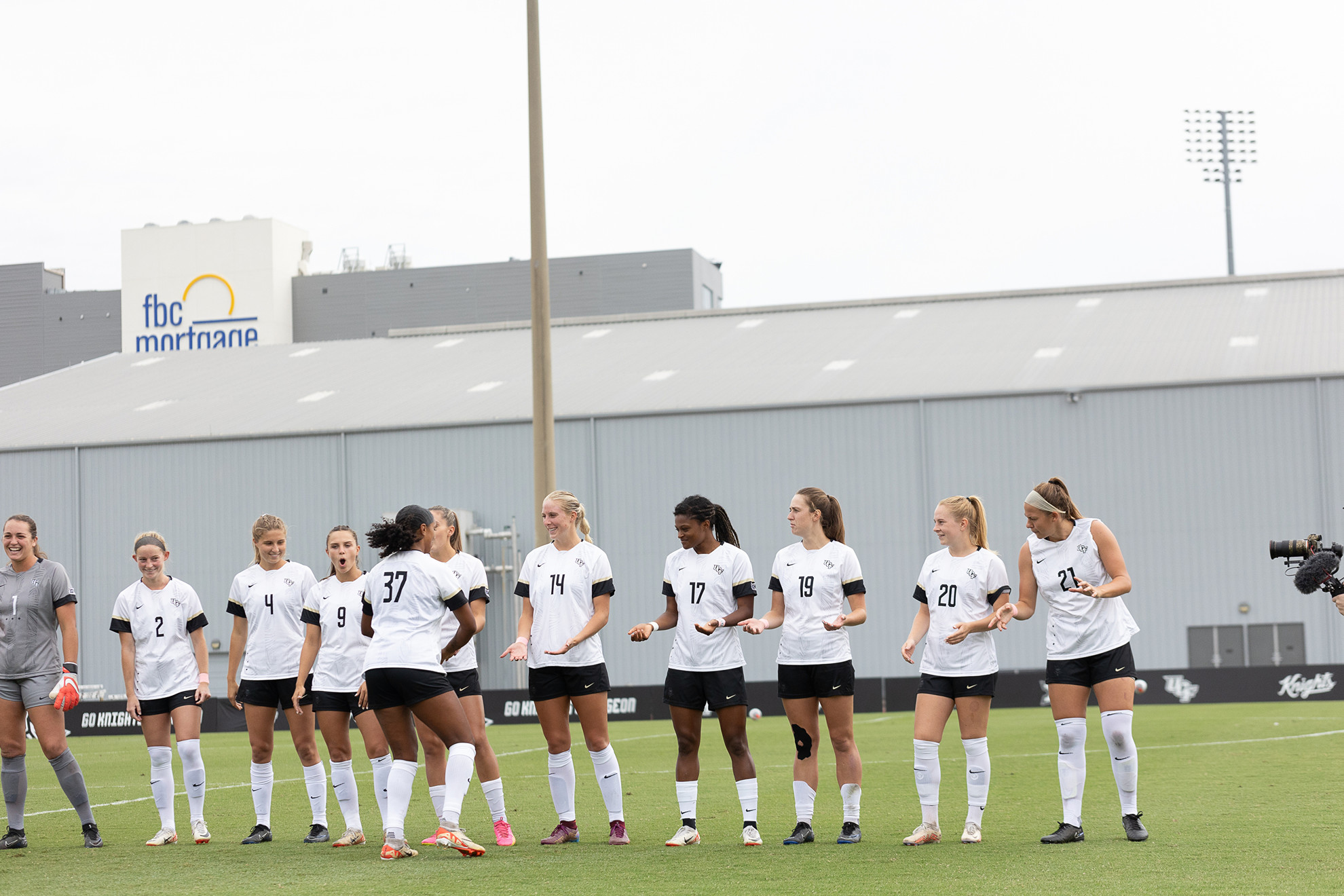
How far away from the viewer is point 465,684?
9531mm

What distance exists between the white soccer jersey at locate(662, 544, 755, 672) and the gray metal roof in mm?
22186

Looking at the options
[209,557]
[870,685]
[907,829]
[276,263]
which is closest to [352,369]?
[209,557]

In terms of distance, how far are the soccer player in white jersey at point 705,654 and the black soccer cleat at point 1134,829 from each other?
221 centimetres

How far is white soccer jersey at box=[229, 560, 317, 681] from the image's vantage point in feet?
32.2

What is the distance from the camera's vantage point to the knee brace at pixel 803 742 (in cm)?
895

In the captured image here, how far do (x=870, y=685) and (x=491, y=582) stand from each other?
10974mm

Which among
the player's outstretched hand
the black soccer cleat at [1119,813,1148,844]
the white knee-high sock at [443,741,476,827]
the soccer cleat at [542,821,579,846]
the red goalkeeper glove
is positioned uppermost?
the player's outstretched hand

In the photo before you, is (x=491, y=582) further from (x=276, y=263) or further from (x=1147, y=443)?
(x=276, y=263)

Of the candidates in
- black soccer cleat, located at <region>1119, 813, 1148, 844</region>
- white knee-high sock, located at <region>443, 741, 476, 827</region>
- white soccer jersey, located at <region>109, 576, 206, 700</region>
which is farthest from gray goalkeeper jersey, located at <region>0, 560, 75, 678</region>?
black soccer cleat, located at <region>1119, 813, 1148, 844</region>

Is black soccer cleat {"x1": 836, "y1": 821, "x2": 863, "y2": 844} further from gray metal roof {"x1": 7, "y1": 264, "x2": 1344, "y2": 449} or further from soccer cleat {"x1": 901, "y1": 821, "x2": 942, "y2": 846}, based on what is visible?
gray metal roof {"x1": 7, "y1": 264, "x2": 1344, "y2": 449}

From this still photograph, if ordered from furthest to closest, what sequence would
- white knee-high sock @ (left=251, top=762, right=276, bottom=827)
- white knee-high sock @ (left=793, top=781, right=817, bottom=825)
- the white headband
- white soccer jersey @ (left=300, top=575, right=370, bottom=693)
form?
white knee-high sock @ (left=251, top=762, right=276, bottom=827) → white soccer jersey @ (left=300, top=575, right=370, bottom=693) → white knee-high sock @ (left=793, top=781, right=817, bottom=825) → the white headband

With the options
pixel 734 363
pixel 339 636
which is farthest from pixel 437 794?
pixel 734 363

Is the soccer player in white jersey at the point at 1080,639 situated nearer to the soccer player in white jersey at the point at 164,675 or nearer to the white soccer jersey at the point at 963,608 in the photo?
the white soccer jersey at the point at 963,608

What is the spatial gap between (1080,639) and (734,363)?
1066 inches
